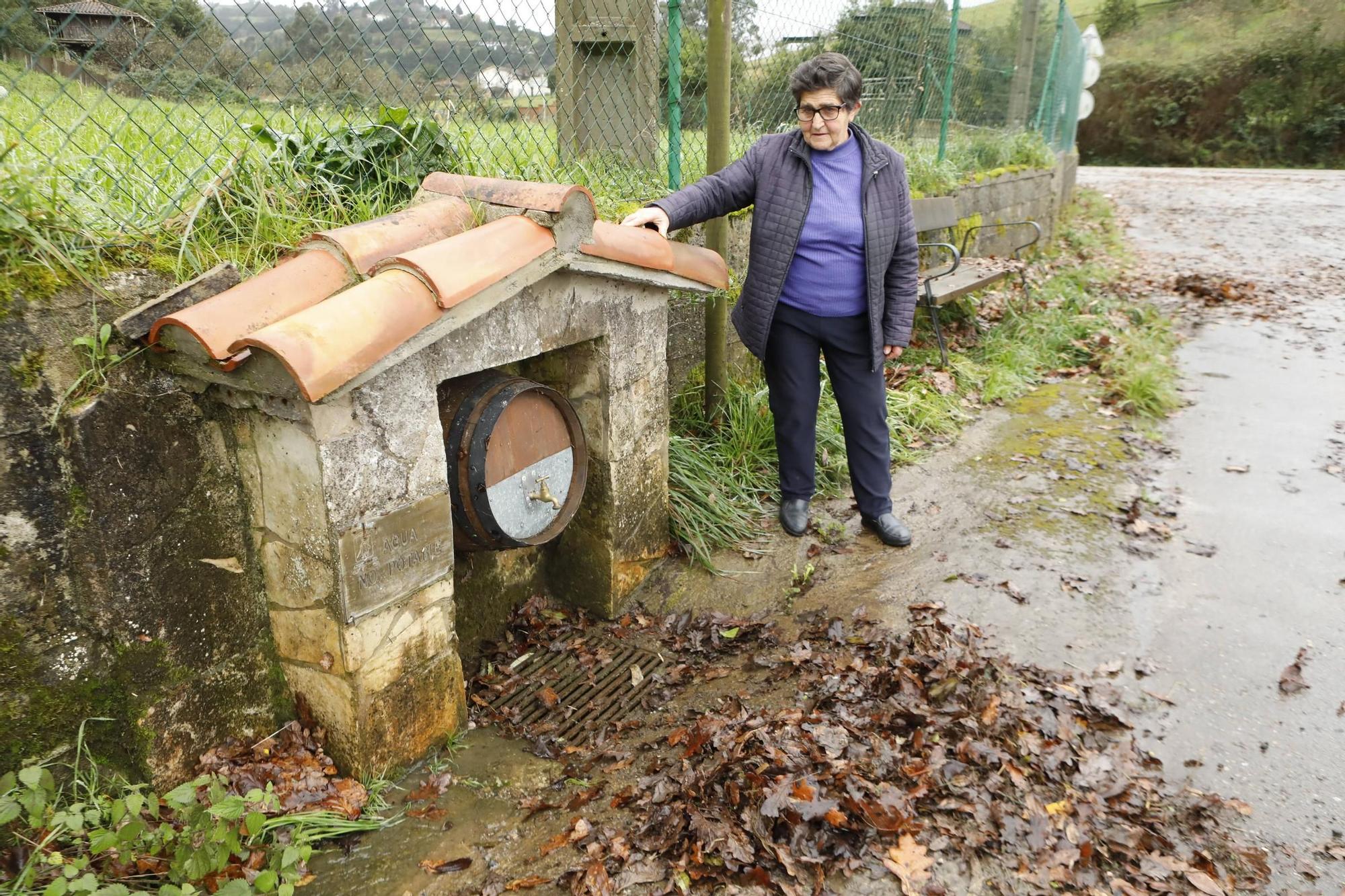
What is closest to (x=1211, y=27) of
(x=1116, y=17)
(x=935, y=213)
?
(x=1116, y=17)

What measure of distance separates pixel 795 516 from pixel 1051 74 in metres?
9.88

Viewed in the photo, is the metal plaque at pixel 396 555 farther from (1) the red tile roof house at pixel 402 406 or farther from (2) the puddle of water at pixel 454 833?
(2) the puddle of water at pixel 454 833

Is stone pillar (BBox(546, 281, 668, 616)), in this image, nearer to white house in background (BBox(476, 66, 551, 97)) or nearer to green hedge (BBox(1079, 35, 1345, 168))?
white house in background (BBox(476, 66, 551, 97))

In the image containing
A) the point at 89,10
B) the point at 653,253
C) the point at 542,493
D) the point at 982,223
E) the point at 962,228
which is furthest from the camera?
the point at 982,223

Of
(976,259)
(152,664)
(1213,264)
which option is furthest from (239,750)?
(1213,264)

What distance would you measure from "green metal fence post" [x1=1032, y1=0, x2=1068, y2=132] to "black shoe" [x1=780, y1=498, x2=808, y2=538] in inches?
344

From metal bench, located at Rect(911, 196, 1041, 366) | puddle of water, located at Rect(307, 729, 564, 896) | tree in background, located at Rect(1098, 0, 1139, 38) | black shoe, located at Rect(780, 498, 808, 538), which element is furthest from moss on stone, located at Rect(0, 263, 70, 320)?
tree in background, located at Rect(1098, 0, 1139, 38)

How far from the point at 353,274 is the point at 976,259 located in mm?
6370

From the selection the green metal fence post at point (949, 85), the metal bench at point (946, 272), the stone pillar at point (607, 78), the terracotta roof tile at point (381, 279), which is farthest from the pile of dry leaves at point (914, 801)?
the green metal fence post at point (949, 85)

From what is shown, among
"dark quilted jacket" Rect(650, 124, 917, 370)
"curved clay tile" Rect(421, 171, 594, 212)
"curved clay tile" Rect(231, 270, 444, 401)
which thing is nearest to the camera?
"curved clay tile" Rect(231, 270, 444, 401)

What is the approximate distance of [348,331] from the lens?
211cm

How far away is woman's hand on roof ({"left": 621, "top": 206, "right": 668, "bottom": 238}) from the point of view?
11.0ft

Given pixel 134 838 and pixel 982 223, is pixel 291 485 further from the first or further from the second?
pixel 982 223

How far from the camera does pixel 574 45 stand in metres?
4.46
